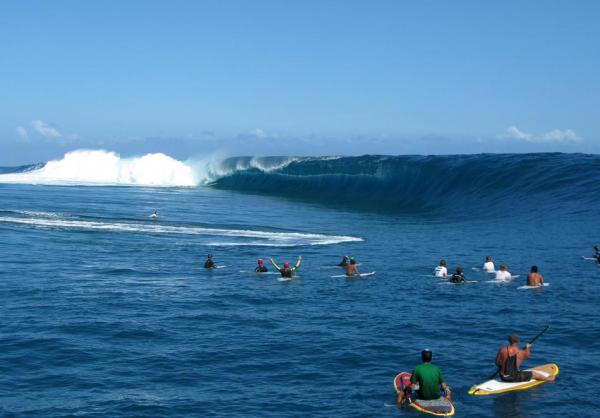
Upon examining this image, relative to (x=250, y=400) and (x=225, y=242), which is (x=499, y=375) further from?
(x=225, y=242)

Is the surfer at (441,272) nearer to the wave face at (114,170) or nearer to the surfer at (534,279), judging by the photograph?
the surfer at (534,279)

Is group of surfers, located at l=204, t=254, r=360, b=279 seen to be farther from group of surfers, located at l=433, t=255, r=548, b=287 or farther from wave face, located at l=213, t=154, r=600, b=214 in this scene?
wave face, located at l=213, t=154, r=600, b=214

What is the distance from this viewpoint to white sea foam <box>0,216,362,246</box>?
144ft

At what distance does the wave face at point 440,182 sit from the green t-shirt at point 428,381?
3732 centimetres

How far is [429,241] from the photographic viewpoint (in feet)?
143

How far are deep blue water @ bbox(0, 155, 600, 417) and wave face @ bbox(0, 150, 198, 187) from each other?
5731cm

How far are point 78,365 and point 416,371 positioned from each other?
897 cm

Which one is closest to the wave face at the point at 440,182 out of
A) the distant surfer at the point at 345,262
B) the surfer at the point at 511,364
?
the distant surfer at the point at 345,262

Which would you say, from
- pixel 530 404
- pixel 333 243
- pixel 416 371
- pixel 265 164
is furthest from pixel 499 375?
pixel 265 164

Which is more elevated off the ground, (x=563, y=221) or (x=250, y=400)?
(x=563, y=221)

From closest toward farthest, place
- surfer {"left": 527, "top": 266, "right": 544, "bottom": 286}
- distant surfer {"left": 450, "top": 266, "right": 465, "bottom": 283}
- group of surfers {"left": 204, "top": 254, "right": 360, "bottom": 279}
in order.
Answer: surfer {"left": 527, "top": 266, "right": 544, "bottom": 286}
distant surfer {"left": 450, "top": 266, "right": 465, "bottom": 283}
group of surfers {"left": 204, "top": 254, "right": 360, "bottom": 279}

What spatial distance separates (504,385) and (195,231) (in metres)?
32.0

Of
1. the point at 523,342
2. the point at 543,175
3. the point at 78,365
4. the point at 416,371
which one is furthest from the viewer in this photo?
the point at 543,175

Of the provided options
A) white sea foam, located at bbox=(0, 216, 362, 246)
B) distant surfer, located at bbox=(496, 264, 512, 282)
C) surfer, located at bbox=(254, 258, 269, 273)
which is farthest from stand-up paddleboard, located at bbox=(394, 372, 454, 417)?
white sea foam, located at bbox=(0, 216, 362, 246)
